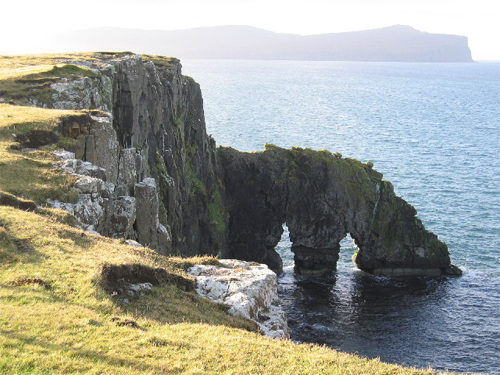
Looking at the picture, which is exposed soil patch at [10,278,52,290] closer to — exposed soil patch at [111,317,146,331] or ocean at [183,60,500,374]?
exposed soil patch at [111,317,146,331]

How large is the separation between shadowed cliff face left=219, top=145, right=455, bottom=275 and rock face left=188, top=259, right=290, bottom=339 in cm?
5338

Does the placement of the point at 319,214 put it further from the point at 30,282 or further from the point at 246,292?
the point at 30,282

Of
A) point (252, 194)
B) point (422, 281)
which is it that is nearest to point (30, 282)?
point (422, 281)

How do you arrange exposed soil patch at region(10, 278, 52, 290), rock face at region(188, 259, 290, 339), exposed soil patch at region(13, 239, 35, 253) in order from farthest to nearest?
rock face at region(188, 259, 290, 339)
exposed soil patch at region(13, 239, 35, 253)
exposed soil patch at region(10, 278, 52, 290)

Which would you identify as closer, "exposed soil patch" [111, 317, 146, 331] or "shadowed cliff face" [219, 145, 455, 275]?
"exposed soil patch" [111, 317, 146, 331]

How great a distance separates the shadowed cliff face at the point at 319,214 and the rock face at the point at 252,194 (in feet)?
0.51

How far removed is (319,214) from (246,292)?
59728 millimetres

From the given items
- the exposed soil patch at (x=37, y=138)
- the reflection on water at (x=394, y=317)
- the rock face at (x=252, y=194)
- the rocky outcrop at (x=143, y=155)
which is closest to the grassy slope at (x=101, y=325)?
the rocky outcrop at (x=143, y=155)

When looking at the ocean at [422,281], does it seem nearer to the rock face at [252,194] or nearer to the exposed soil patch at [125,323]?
the rock face at [252,194]

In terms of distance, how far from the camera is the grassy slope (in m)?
16.5

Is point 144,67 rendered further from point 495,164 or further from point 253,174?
point 495,164

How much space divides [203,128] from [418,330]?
42494 mm

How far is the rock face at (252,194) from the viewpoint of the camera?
63188 mm

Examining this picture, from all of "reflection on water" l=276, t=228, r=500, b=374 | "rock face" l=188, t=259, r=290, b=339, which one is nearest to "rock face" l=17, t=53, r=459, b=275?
"reflection on water" l=276, t=228, r=500, b=374
